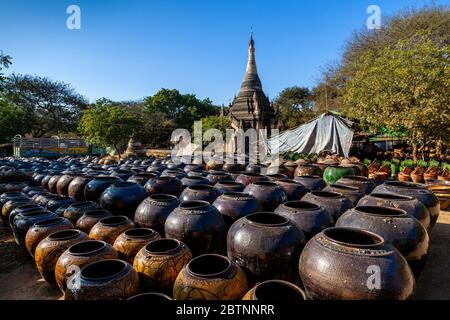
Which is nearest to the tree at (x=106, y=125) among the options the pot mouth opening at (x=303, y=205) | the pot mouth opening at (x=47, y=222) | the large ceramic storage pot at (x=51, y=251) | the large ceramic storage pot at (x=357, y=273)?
the pot mouth opening at (x=47, y=222)

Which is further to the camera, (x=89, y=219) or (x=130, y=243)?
(x=89, y=219)

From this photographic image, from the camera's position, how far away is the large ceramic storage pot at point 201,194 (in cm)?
658

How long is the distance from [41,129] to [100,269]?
41483 millimetres

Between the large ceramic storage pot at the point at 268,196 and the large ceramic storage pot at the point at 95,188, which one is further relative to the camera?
the large ceramic storage pot at the point at 95,188

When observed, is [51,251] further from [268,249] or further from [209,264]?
[268,249]

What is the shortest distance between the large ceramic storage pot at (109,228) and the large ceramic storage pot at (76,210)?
1.30m

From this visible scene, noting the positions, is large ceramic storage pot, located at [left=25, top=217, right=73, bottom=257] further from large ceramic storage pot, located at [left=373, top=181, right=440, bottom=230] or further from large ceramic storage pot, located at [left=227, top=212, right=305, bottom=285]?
large ceramic storage pot, located at [left=373, top=181, right=440, bottom=230]

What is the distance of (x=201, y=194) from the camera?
664cm

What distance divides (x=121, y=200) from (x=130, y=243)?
8.23 ft

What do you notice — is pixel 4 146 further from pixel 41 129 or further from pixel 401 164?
pixel 401 164

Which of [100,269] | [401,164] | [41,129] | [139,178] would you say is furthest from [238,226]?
[41,129]

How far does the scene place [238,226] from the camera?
449 cm

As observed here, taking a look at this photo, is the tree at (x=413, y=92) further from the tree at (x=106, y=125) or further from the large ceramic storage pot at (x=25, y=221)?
the tree at (x=106, y=125)

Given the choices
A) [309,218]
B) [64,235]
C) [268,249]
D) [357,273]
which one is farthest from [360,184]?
[64,235]
